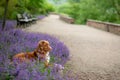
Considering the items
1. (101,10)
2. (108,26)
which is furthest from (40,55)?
(101,10)

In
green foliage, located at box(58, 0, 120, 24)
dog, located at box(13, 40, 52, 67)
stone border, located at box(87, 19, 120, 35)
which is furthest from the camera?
green foliage, located at box(58, 0, 120, 24)

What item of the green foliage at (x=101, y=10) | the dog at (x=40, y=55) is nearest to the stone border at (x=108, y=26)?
the green foliage at (x=101, y=10)

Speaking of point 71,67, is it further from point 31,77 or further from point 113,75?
point 31,77

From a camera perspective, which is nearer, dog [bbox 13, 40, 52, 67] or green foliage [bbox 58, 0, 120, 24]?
dog [bbox 13, 40, 52, 67]

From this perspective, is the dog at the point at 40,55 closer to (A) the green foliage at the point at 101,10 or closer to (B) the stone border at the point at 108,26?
(B) the stone border at the point at 108,26

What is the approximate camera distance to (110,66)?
29.7 feet

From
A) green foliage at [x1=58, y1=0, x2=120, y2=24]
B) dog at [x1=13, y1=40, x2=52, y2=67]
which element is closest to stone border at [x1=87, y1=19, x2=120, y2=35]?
green foliage at [x1=58, y1=0, x2=120, y2=24]

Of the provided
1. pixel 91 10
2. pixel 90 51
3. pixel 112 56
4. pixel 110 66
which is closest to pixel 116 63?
pixel 110 66

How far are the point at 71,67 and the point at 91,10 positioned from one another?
33500 millimetres

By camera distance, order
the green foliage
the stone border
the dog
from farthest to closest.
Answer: the green foliage → the stone border → the dog

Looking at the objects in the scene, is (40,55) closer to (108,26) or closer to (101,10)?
(108,26)

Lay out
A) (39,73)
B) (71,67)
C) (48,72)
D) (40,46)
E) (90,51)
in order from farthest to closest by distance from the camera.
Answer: (90,51), (71,67), (40,46), (48,72), (39,73)

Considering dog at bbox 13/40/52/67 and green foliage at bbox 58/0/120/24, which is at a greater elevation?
dog at bbox 13/40/52/67

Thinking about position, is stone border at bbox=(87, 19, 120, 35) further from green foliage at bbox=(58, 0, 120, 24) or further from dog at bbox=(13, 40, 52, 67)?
dog at bbox=(13, 40, 52, 67)
